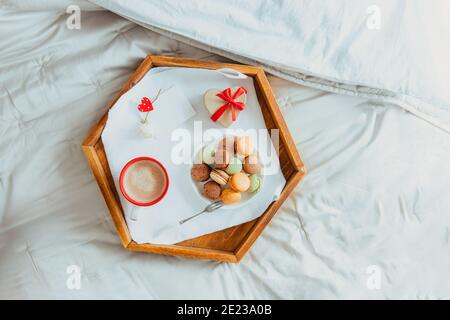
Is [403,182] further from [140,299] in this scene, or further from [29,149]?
[29,149]

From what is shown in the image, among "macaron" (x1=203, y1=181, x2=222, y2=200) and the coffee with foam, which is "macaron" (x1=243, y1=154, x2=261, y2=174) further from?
the coffee with foam

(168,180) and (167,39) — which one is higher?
(167,39)

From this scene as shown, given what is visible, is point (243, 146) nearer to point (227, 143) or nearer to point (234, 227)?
point (227, 143)

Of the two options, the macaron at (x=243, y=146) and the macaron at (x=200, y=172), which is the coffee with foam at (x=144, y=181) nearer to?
the macaron at (x=200, y=172)

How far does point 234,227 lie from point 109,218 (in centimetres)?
28

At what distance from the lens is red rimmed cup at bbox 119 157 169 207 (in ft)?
3.05

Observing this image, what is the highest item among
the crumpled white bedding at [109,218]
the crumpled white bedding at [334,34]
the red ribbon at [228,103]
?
the crumpled white bedding at [334,34]

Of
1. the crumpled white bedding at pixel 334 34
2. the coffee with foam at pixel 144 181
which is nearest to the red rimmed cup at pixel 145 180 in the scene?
the coffee with foam at pixel 144 181

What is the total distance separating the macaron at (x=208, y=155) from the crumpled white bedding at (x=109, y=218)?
0.65 ft

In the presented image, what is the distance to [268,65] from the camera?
3.29ft

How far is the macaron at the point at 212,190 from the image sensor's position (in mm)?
943

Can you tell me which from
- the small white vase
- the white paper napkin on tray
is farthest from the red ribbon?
the small white vase
